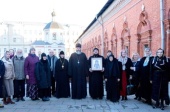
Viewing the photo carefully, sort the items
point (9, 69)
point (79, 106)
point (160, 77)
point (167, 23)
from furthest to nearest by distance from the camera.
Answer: point (167, 23) < point (9, 69) < point (79, 106) < point (160, 77)

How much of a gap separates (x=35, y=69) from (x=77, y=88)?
174cm

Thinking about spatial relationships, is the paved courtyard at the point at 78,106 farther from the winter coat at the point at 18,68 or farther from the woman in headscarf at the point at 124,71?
the winter coat at the point at 18,68

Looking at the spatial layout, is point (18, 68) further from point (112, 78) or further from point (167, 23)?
point (167, 23)

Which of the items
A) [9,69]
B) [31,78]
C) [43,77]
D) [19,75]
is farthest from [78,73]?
[9,69]

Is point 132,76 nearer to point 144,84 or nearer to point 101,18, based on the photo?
point 144,84

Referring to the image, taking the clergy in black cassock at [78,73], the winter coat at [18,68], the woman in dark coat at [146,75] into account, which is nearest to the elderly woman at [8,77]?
the winter coat at [18,68]

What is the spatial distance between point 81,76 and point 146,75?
8.13 ft

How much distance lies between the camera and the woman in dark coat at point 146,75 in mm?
7641

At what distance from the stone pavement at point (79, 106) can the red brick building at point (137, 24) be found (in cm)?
275

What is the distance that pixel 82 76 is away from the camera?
888 cm

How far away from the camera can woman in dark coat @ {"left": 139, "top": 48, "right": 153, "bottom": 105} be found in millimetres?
7641

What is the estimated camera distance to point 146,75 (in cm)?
770

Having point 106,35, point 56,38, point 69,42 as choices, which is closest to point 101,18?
point 106,35

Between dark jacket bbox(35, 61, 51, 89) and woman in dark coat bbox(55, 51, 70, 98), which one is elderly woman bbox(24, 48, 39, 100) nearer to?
dark jacket bbox(35, 61, 51, 89)
